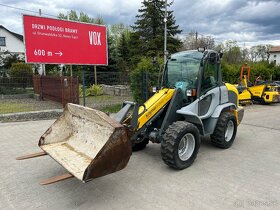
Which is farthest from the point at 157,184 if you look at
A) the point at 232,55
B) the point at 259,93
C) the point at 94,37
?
the point at 232,55

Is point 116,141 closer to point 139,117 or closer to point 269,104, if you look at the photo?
point 139,117

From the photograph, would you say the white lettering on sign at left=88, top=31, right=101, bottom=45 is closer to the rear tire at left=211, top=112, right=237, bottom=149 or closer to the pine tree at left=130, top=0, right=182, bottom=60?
the rear tire at left=211, top=112, right=237, bottom=149

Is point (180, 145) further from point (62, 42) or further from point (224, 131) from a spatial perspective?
point (62, 42)

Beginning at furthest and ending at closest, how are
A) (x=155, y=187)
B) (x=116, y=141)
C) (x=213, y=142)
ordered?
(x=213, y=142) < (x=155, y=187) < (x=116, y=141)

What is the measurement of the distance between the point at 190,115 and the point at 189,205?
5.67 feet

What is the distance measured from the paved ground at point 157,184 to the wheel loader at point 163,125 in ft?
1.18

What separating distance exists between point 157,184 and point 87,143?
125cm

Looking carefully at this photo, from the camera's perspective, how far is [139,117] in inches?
176

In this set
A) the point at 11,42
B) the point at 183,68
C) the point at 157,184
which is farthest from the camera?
the point at 11,42

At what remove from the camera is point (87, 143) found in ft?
13.3

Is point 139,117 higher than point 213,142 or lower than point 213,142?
higher

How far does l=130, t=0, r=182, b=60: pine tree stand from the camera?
25953 millimetres

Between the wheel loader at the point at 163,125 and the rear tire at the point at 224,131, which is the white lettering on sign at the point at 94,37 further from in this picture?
the rear tire at the point at 224,131

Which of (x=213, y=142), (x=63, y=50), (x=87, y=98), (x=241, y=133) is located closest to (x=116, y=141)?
(x=213, y=142)
